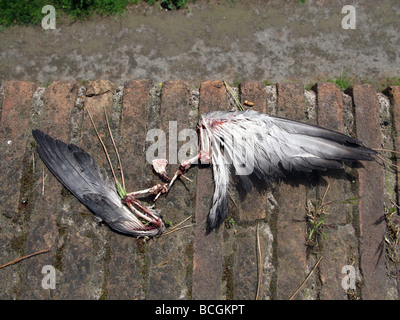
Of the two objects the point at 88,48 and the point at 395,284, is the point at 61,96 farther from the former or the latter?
the point at 395,284

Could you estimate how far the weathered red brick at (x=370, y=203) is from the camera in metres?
2.69

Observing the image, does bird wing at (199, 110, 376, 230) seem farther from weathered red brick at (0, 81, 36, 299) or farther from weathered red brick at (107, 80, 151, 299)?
weathered red brick at (0, 81, 36, 299)

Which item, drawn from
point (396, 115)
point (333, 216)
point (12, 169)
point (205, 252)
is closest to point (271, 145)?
point (333, 216)

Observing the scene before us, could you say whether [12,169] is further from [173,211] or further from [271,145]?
[271,145]

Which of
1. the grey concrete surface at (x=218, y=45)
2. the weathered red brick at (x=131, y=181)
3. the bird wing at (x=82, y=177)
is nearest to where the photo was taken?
the weathered red brick at (x=131, y=181)

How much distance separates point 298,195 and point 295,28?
2.96 metres

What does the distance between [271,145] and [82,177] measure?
158 cm

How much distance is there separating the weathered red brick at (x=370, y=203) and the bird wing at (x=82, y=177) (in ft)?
5.81

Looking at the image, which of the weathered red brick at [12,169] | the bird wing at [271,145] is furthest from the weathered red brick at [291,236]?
the weathered red brick at [12,169]

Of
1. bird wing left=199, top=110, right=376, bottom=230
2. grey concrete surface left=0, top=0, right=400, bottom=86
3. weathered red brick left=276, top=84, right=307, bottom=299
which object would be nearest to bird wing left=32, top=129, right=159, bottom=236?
bird wing left=199, top=110, right=376, bottom=230

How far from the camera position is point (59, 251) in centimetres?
267

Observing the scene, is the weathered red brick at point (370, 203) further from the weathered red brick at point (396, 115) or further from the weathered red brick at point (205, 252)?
the weathered red brick at point (205, 252)

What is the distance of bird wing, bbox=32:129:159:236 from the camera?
278 centimetres
